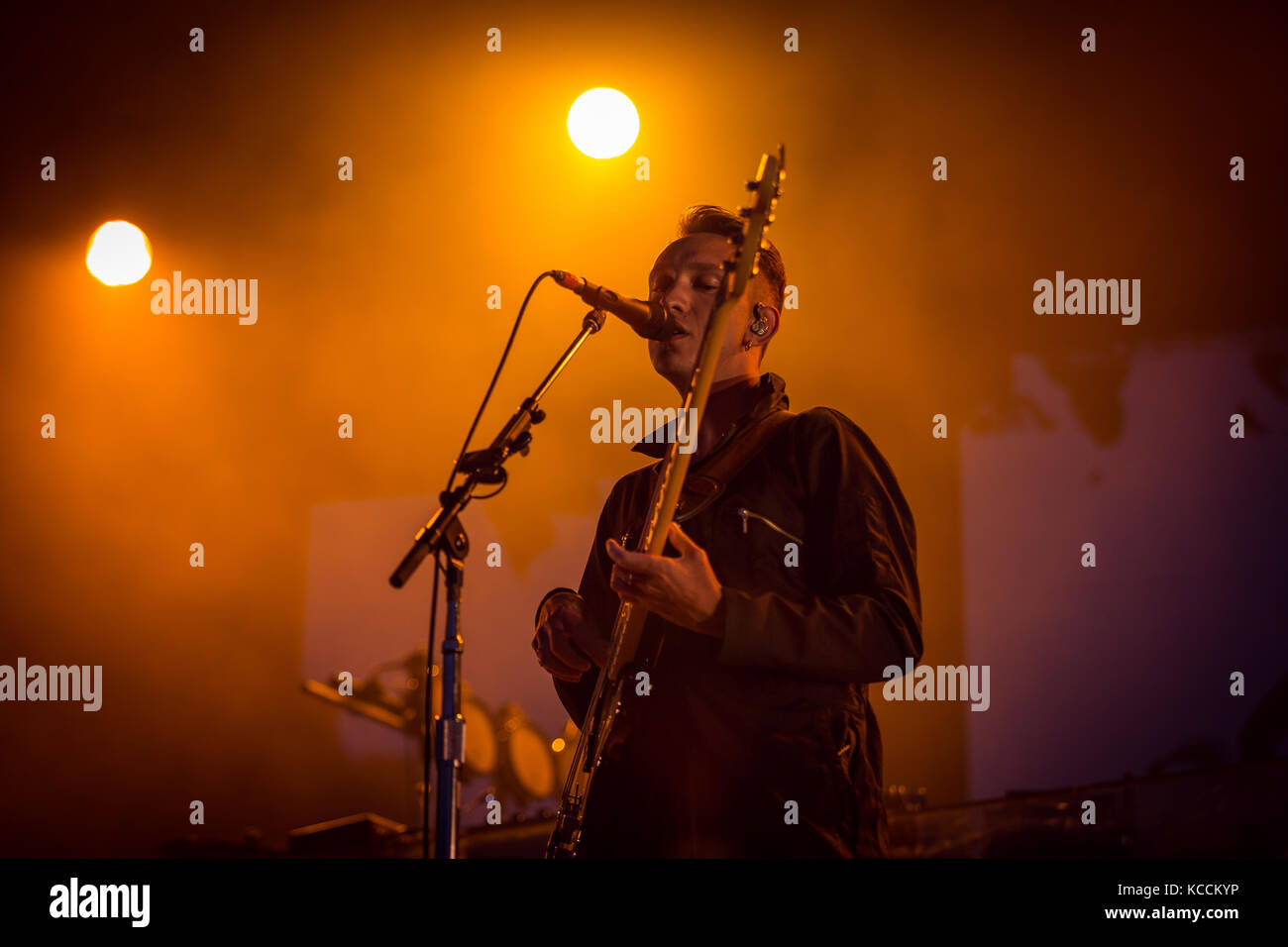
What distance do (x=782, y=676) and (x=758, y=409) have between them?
61 centimetres

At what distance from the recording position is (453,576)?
196cm

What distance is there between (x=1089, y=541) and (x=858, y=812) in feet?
9.88

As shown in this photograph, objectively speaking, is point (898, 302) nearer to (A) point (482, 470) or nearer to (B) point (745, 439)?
(B) point (745, 439)

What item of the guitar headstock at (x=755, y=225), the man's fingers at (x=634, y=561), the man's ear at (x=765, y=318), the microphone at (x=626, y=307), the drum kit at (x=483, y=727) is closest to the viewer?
the man's fingers at (x=634, y=561)

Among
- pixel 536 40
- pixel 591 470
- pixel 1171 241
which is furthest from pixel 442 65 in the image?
pixel 1171 241

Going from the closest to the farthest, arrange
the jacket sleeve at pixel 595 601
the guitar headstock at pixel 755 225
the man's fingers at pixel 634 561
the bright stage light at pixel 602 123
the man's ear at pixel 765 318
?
the man's fingers at pixel 634 561 < the guitar headstock at pixel 755 225 < the jacket sleeve at pixel 595 601 < the man's ear at pixel 765 318 < the bright stage light at pixel 602 123

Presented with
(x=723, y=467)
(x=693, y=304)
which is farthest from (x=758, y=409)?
(x=693, y=304)

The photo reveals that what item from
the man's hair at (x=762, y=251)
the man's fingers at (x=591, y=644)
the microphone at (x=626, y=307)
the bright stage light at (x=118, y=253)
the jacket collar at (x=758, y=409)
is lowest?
the man's fingers at (x=591, y=644)

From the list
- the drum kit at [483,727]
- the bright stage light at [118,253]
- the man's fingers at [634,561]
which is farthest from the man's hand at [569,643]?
the bright stage light at [118,253]

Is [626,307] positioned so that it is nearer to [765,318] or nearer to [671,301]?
[671,301]

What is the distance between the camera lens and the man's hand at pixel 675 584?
5.95 feet

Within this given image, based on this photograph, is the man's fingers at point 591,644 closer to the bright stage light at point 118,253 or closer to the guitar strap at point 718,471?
the guitar strap at point 718,471

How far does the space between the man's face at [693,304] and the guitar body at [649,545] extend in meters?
0.35
